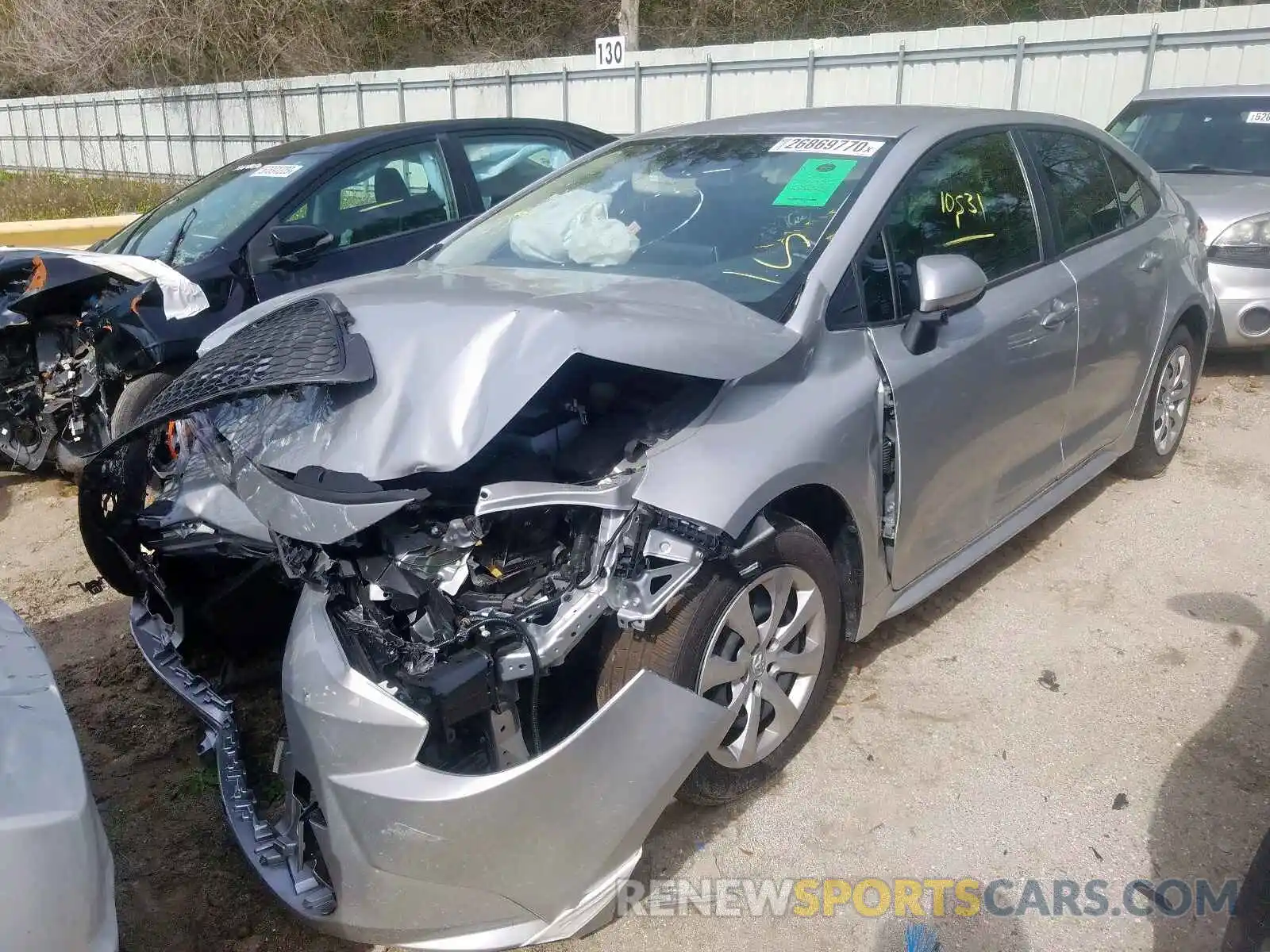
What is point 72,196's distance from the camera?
61.2ft

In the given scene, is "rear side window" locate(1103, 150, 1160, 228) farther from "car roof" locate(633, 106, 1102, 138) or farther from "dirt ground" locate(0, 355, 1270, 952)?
"dirt ground" locate(0, 355, 1270, 952)

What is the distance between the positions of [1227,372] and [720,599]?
5.86 meters

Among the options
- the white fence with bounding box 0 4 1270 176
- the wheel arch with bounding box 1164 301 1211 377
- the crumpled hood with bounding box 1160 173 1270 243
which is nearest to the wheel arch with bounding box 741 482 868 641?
the wheel arch with bounding box 1164 301 1211 377

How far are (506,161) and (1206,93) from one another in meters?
5.25

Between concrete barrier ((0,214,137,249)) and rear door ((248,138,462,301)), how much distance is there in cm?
647

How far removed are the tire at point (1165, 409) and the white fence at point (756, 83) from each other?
824cm

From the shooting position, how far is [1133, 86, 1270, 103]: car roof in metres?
7.28

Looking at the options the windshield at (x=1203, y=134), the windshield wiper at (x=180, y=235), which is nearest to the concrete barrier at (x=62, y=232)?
the windshield wiper at (x=180, y=235)

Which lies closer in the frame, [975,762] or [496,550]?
[496,550]

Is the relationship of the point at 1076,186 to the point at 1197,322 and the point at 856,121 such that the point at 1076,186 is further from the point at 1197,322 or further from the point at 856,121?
the point at 1197,322

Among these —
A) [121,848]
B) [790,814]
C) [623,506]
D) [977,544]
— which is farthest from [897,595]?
[121,848]

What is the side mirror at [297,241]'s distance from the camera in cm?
484

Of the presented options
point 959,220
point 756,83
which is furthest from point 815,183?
point 756,83

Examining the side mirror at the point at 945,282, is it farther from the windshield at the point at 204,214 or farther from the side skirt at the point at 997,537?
the windshield at the point at 204,214
